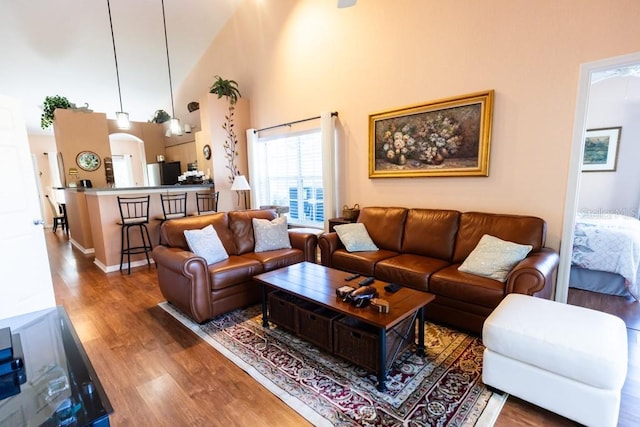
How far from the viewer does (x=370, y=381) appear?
194cm

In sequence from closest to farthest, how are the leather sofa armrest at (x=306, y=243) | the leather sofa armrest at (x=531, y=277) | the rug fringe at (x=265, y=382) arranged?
the rug fringe at (x=265, y=382), the leather sofa armrest at (x=531, y=277), the leather sofa armrest at (x=306, y=243)

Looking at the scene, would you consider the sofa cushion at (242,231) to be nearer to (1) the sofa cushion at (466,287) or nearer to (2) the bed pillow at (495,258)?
(1) the sofa cushion at (466,287)

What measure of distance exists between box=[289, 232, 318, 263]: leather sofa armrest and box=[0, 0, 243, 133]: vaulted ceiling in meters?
4.74

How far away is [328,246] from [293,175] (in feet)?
7.34

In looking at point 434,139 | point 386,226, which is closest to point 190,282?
point 386,226

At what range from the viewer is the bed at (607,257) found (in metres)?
2.95

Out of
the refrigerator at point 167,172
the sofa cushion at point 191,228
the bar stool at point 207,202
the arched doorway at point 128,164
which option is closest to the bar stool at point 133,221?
the bar stool at point 207,202

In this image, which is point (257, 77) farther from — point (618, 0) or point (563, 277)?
point (563, 277)

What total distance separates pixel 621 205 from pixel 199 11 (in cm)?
767

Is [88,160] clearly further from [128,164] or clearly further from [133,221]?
[128,164]

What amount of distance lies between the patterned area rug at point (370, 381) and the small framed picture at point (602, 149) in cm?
395

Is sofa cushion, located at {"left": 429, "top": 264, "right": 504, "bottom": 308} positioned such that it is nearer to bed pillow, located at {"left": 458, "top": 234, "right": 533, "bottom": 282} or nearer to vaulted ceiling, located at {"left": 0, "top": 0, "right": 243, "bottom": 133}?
bed pillow, located at {"left": 458, "top": 234, "right": 533, "bottom": 282}

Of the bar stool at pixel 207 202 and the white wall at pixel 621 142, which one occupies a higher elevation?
the white wall at pixel 621 142

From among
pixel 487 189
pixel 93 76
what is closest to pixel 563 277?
pixel 487 189
